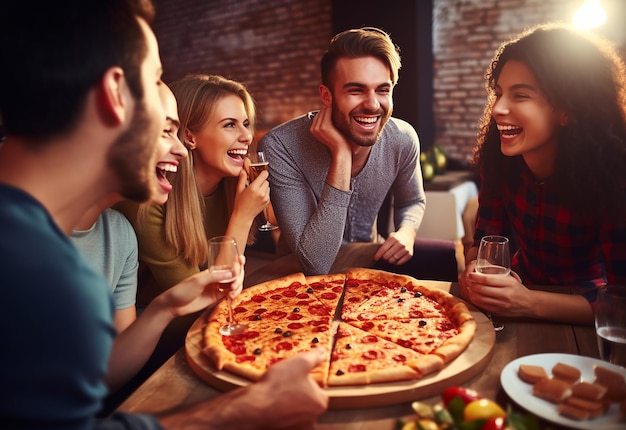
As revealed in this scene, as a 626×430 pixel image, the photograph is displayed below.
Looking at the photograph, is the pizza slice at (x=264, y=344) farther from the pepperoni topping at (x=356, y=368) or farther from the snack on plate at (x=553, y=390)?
the snack on plate at (x=553, y=390)

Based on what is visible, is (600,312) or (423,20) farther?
(423,20)

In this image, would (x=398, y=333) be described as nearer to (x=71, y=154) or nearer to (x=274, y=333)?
(x=274, y=333)

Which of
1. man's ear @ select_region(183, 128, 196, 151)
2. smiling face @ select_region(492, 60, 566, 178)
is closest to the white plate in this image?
smiling face @ select_region(492, 60, 566, 178)

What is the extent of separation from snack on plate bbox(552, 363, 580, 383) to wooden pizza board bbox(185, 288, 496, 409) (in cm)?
21

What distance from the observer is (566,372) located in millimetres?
1369

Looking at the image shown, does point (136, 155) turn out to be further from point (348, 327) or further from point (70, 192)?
point (348, 327)

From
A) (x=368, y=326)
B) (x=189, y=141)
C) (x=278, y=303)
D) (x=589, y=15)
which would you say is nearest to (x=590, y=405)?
(x=368, y=326)

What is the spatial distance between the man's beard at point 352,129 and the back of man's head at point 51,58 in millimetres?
1772

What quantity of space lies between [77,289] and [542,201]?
6.46 feet

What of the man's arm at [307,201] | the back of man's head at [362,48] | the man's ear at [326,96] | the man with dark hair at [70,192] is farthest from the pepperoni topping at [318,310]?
the back of man's head at [362,48]

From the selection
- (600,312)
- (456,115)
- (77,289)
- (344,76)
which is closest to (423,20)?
(456,115)

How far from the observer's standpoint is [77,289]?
1040mm

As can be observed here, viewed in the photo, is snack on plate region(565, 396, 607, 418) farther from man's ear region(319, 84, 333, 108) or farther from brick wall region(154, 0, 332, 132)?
brick wall region(154, 0, 332, 132)

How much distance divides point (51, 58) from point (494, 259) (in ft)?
4.91
